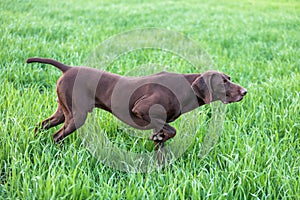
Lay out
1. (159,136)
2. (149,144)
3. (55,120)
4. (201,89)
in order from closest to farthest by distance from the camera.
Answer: (201,89) < (159,136) < (55,120) < (149,144)

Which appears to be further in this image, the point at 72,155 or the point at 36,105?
the point at 36,105

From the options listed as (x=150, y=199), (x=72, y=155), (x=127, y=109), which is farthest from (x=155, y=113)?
(x=72, y=155)

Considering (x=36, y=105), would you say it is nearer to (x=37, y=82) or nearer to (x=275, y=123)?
(x=37, y=82)

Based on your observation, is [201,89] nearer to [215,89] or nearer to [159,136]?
[215,89]

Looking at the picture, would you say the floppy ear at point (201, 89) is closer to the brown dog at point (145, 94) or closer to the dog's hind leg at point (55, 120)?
the brown dog at point (145, 94)

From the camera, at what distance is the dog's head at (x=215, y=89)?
92.0 inches

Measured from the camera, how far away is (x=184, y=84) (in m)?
2.39

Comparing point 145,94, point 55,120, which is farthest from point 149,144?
point 55,120

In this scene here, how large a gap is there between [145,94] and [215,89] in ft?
1.58

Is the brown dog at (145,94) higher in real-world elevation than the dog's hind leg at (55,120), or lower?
higher

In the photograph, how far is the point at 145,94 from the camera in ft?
7.79

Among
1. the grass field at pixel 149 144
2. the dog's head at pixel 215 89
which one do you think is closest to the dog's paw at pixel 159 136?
the grass field at pixel 149 144

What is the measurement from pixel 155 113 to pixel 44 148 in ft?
3.10

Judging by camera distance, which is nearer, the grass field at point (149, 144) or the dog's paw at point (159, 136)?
the grass field at point (149, 144)
